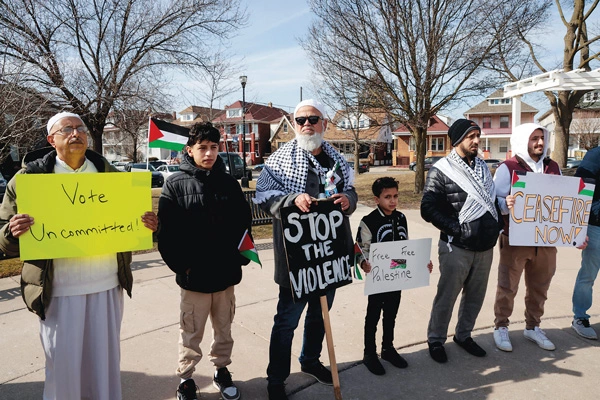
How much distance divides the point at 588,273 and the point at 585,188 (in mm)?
829

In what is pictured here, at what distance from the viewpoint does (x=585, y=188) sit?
3824 millimetres

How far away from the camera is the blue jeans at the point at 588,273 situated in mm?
3955

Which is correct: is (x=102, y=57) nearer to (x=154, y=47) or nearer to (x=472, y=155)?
(x=154, y=47)

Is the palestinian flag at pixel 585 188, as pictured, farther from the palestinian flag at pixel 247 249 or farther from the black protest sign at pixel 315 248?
the palestinian flag at pixel 247 249

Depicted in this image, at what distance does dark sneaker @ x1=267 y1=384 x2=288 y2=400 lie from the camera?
293 cm

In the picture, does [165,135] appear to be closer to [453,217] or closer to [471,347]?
[453,217]

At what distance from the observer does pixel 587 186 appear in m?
3.84

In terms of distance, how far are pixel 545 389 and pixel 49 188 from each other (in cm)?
360

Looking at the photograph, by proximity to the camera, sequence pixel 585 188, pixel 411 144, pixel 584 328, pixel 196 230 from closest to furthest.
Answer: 1. pixel 196 230
2. pixel 585 188
3. pixel 584 328
4. pixel 411 144

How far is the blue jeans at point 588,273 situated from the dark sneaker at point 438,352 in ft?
5.13

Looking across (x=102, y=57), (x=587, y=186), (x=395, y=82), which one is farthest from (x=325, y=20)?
(x=587, y=186)

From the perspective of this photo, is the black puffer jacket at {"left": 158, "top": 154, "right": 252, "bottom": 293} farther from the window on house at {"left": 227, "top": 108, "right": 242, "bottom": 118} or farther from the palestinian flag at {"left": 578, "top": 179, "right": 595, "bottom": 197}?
the window on house at {"left": 227, "top": 108, "right": 242, "bottom": 118}

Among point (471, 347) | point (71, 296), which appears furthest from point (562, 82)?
point (71, 296)

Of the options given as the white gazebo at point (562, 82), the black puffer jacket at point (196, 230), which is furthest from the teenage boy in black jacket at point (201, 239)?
the white gazebo at point (562, 82)
